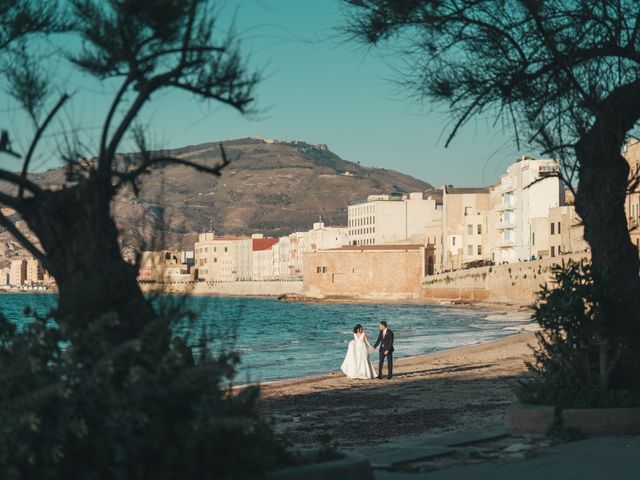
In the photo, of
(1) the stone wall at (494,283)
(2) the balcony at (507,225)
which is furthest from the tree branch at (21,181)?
(2) the balcony at (507,225)

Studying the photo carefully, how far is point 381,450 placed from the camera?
30.8 feet

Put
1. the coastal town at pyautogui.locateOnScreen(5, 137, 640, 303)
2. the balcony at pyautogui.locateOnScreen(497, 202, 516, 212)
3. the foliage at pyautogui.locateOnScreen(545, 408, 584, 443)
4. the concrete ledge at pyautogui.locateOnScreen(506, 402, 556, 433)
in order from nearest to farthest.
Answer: the foliage at pyautogui.locateOnScreen(545, 408, 584, 443) → the concrete ledge at pyautogui.locateOnScreen(506, 402, 556, 433) → the coastal town at pyautogui.locateOnScreen(5, 137, 640, 303) → the balcony at pyautogui.locateOnScreen(497, 202, 516, 212)

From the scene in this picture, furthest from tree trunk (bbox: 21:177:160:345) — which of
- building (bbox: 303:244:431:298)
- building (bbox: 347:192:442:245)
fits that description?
building (bbox: 347:192:442:245)

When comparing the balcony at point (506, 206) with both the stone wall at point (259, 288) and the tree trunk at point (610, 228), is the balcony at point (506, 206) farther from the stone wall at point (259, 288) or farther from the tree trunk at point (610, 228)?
the tree trunk at point (610, 228)

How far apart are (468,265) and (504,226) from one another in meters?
5.75

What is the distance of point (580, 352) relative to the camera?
9688 millimetres

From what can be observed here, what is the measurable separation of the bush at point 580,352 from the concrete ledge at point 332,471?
A: 12.7ft

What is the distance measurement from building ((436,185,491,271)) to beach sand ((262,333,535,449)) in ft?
292

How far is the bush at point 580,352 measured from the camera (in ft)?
31.2

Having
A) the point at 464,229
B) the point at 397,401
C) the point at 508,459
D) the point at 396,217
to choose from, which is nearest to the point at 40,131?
the point at 508,459

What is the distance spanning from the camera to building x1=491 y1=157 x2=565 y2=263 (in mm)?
95250

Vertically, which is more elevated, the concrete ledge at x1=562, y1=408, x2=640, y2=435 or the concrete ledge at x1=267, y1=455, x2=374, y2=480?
the concrete ledge at x1=267, y1=455, x2=374, y2=480

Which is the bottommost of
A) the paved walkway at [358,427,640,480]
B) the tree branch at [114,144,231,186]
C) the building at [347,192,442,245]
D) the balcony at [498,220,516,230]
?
the paved walkway at [358,427,640,480]

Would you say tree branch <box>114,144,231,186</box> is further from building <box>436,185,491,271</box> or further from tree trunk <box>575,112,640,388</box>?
building <box>436,185,491,271</box>
